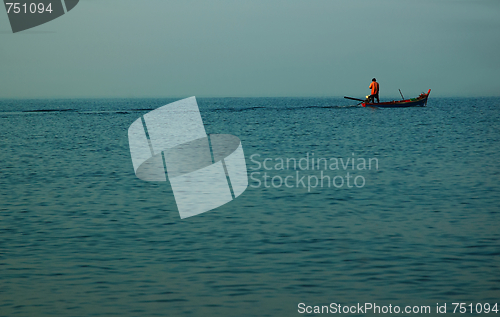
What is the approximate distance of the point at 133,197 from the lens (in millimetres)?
18031

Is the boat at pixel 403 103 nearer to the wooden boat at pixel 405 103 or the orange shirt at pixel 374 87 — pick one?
the wooden boat at pixel 405 103

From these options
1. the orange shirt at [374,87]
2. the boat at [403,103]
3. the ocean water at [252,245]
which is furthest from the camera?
the boat at [403,103]

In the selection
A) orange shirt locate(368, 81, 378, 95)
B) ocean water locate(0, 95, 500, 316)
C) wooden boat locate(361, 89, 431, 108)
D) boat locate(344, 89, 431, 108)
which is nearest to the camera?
ocean water locate(0, 95, 500, 316)

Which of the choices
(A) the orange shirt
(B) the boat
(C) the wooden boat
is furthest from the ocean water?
(C) the wooden boat

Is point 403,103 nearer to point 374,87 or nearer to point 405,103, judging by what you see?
point 405,103

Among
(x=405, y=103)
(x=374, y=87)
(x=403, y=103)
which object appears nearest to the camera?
(x=374, y=87)

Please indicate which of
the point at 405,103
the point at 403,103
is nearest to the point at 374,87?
the point at 403,103

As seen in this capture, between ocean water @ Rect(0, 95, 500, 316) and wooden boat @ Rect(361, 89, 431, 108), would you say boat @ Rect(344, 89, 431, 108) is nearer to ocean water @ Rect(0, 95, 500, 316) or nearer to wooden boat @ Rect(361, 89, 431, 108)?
wooden boat @ Rect(361, 89, 431, 108)

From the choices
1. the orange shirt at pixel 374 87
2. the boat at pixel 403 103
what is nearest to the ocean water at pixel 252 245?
the orange shirt at pixel 374 87

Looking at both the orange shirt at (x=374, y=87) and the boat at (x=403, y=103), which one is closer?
the orange shirt at (x=374, y=87)

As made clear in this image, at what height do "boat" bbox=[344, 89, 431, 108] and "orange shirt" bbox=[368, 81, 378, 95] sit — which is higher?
"orange shirt" bbox=[368, 81, 378, 95]

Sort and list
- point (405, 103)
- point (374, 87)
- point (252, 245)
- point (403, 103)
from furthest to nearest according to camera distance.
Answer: point (405, 103)
point (403, 103)
point (374, 87)
point (252, 245)

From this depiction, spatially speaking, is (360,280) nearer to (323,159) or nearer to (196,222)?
(196,222)

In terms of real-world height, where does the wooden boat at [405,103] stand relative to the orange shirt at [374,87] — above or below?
below
